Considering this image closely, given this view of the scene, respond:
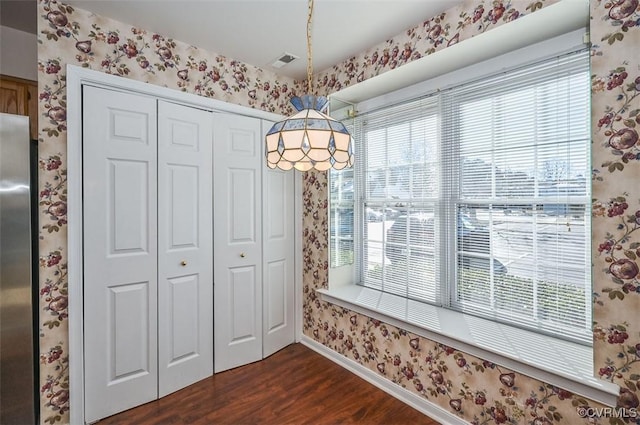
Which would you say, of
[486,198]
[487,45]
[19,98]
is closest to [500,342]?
[486,198]

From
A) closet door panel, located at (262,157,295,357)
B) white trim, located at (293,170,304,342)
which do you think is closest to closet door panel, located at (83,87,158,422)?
closet door panel, located at (262,157,295,357)

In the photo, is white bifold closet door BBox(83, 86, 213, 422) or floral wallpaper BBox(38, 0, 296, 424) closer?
floral wallpaper BBox(38, 0, 296, 424)

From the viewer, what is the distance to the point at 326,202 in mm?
2707

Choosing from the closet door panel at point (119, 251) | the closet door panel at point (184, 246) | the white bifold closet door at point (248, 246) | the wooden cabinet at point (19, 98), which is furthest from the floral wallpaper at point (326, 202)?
the wooden cabinet at point (19, 98)

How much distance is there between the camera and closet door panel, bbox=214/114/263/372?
2.43 meters

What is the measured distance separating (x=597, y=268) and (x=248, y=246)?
2.24 meters

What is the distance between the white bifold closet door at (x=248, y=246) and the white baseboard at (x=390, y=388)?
A: 0.42m

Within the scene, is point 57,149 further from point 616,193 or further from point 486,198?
point 616,193

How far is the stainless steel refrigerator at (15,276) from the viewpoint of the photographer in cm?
153

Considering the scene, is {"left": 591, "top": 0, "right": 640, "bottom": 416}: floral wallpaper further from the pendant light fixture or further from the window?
the pendant light fixture

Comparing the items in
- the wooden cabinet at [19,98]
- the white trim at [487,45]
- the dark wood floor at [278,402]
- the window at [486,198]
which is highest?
the white trim at [487,45]

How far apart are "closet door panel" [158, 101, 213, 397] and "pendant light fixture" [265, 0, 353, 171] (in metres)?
1.22

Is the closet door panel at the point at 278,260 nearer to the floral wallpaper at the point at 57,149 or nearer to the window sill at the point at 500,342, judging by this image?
the window sill at the point at 500,342

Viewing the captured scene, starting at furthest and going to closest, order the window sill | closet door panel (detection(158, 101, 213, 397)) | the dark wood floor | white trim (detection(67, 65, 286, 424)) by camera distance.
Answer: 1. closet door panel (detection(158, 101, 213, 397))
2. the dark wood floor
3. white trim (detection(67, 65, 286, 424))
4. the window sill
